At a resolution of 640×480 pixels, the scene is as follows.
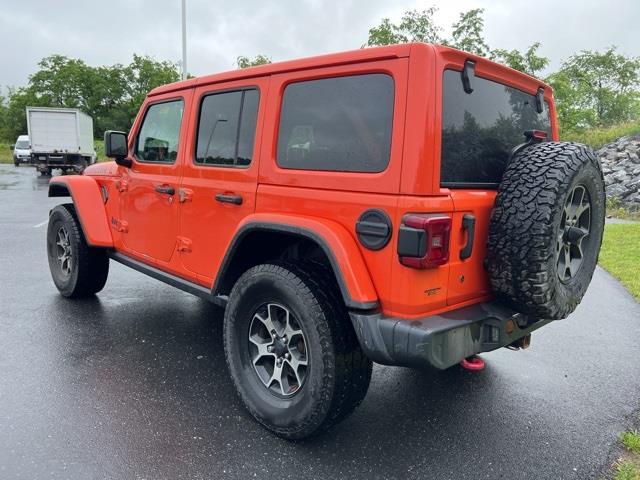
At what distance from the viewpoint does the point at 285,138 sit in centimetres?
280

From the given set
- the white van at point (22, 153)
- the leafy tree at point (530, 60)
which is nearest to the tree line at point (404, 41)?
the leafy tree at point (530, 60)

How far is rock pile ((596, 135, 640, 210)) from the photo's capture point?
13.7 meters

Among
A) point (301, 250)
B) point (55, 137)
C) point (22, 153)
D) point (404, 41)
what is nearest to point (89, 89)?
point (22, 153)

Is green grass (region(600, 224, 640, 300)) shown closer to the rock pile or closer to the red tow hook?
the red tow hook

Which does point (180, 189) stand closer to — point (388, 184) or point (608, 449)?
point (388, 184)

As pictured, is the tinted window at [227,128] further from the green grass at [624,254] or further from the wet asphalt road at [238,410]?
the green grass at [624,254]

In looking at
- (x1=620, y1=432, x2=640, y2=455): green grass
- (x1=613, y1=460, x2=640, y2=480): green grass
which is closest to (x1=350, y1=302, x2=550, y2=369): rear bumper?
(x1=613, y1=460, x2=640, y2=480): green grass

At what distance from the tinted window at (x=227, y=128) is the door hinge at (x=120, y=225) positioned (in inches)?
46.3

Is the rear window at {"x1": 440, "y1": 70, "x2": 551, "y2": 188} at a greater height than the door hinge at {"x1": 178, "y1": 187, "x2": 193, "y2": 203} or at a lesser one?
greater

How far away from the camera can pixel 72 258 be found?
4621mm

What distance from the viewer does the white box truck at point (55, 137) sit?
2242 cm

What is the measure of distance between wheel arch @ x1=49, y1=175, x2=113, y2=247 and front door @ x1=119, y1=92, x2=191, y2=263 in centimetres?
29

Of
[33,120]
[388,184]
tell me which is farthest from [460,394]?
[33,120]

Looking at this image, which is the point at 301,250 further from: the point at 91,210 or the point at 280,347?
the point at 91,210
